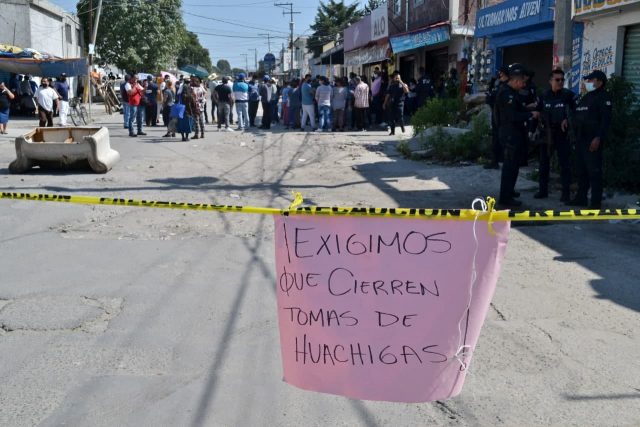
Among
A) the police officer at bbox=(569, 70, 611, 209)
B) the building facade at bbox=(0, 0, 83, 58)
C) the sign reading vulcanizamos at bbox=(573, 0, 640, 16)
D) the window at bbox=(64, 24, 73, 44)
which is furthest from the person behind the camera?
the window at bbox=(64, 24, 73, 44)

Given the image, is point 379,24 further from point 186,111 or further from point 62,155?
point 62,155

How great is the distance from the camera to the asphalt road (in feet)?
11.9

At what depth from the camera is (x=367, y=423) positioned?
11.5ft

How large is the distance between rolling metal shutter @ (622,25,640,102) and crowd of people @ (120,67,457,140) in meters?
7.83

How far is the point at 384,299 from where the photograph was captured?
Answer: 274 cm

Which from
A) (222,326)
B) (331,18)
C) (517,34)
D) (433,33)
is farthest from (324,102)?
(331,18)

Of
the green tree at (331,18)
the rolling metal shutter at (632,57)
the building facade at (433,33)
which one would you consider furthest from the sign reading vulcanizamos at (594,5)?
the green tree at (331,18)

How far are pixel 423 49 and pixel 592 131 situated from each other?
60.8 ft

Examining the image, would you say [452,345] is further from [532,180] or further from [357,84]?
[357,84]

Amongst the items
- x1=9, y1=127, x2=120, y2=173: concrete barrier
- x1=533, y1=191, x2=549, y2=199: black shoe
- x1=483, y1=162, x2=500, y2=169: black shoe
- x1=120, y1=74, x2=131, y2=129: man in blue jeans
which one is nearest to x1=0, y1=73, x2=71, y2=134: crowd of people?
x1=120, y1=74, x2=131, y2=129: man in blue jeans

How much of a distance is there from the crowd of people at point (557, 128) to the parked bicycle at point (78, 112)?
62.4 ft

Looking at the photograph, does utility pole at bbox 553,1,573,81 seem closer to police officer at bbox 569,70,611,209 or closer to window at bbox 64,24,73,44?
police officer at bbox 569,70,611,209

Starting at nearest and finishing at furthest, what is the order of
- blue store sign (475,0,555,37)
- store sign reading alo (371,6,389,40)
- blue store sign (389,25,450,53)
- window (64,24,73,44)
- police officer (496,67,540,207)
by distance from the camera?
police officer (496,67,540,207) < blue store sign (475,0,555,37) < blue store sign (389,25,450,53) < store sign reading alo (371,6,389,40) < window (64,24,73,44)

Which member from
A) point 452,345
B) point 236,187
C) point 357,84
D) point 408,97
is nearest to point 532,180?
point 236,187
